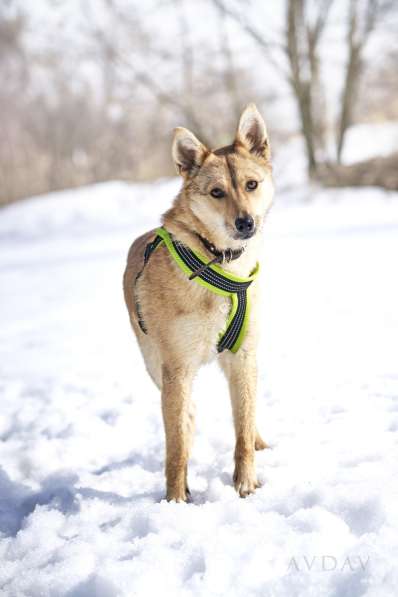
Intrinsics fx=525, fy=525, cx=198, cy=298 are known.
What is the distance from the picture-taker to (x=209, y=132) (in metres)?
18.0

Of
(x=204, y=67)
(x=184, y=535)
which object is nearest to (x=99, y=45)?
(x=204, y=67)

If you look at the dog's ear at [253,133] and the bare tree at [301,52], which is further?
the bare tree at [301,52]

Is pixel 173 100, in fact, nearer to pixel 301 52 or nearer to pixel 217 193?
pixel 301 52

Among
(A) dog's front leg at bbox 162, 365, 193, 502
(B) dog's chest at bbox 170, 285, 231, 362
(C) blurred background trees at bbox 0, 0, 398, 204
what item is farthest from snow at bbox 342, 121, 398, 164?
(A) dog's front leg at bbox 162, 365, 193, 502

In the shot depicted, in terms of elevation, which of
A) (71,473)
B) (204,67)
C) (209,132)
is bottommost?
(71,473)

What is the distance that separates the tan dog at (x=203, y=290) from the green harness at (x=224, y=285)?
34 mm

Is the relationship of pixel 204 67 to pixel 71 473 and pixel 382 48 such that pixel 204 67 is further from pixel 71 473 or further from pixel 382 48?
pixel 71 473

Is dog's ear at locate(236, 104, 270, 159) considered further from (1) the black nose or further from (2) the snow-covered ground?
(2) the snow-covered ground

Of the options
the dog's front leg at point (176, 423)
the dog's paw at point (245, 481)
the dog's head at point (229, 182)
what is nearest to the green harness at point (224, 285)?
the dog's head at point (229, 182)

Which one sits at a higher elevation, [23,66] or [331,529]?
[23,66]

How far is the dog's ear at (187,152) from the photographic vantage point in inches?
117

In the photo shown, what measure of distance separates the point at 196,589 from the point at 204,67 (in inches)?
692

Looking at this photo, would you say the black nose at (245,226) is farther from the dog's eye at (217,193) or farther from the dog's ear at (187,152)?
the dog's ear at (187,152)

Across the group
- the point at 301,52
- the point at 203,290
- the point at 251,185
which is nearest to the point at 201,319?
the point at 203,290
